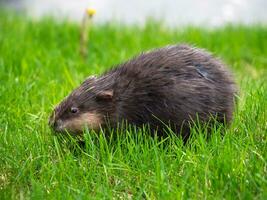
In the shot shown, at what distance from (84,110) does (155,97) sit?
0.56 m

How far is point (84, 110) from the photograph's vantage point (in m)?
5.48

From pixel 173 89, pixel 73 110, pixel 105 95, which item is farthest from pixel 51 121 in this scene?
pixel 173 89

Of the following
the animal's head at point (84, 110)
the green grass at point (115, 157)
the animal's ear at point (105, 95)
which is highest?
the animal's ear at point (105, 95)

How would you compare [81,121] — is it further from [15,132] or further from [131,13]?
[131,13]

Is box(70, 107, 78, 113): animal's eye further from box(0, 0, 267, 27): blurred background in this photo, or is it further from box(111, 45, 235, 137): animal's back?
box(0, 0, 267, 27): blurred background

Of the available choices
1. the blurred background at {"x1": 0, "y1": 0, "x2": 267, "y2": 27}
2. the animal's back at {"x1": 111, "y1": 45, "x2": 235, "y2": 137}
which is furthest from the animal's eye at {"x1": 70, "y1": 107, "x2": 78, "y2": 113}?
the blurred background at {"x1": 0, "y1": 0, "x2": 267, "y2": 27}

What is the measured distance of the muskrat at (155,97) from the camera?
5383 mm

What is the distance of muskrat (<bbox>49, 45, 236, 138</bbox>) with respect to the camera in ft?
17.7

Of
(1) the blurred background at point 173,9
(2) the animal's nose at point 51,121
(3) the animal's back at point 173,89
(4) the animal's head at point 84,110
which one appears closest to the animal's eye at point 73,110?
(4) the animal's head at point 84,110

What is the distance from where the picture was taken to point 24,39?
8844 millimetres

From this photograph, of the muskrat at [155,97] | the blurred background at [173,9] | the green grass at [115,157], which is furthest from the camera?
the blurred background at [173,9]

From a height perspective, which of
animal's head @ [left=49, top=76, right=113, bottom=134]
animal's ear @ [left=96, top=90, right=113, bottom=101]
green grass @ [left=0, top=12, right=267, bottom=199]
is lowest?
green grass @ [left=0, top=12, right=267, bottom=199]

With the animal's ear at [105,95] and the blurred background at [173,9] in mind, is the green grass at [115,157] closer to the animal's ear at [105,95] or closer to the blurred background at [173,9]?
the animal's ear at [105,95]

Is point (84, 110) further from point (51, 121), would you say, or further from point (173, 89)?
point (173, 89)
